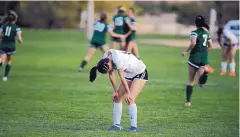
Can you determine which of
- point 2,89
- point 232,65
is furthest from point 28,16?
point 2,89

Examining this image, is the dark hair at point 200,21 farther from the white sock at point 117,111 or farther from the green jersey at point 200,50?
the white sock at point 117,111

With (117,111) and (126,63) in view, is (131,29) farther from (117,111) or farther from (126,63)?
(126,63)

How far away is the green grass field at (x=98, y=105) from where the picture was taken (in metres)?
14.3

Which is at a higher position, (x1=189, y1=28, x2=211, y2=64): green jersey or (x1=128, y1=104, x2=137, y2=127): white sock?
(x1=189, y1=28, x2=211, y2=64): green jersey

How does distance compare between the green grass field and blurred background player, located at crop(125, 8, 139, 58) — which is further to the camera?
blurred background player, located at crop(125, 8, 139, 58)

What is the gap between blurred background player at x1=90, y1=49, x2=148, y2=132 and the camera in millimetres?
13219

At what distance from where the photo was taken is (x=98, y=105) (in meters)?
18.3

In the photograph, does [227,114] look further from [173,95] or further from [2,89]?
[2,89]

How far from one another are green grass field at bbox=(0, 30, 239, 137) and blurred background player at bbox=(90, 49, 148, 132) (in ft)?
1.24

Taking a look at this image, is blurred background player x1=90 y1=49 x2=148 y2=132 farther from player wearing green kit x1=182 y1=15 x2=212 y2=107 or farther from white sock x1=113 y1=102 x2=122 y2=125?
player wearing green kit x1=182 y1=15 x2=212 y2=107

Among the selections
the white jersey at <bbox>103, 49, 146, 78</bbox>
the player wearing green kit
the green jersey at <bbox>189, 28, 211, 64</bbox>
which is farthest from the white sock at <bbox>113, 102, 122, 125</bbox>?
the green jersey at <bbox>189, 28, 211, 64</bbox>

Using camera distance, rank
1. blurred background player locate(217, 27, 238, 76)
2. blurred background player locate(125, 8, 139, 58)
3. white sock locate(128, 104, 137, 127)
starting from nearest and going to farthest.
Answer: white sock locate(128, 104, 137, 127) < blurred background player locate(217, 27, 238, 76) < blurred background player locate(125, 8, 139, 58)

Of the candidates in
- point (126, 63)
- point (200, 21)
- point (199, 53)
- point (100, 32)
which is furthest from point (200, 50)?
point (100, 32)

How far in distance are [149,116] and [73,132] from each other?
3.18 m
